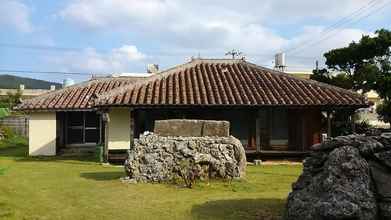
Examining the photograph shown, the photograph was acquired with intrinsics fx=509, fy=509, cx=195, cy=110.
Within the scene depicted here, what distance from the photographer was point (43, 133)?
24.8m

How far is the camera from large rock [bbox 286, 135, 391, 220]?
7195 mm

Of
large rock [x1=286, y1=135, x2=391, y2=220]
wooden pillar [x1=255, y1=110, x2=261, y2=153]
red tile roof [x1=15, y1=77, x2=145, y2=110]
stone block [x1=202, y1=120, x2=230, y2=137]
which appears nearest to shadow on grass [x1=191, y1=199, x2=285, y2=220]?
large rock [x1=286, y1=135, x2=391, y2=220]

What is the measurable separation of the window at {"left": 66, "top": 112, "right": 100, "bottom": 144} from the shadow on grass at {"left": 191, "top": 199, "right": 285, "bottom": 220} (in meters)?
16.5

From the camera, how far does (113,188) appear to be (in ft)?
39.9

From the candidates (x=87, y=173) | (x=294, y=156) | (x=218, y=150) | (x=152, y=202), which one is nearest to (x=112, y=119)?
(x=87, y=173)

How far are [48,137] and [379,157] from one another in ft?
64.8

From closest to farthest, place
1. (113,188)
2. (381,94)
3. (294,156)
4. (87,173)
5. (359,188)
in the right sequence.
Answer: (359,188) → (113,188) → (87,173) → (294,156) → (381,94)

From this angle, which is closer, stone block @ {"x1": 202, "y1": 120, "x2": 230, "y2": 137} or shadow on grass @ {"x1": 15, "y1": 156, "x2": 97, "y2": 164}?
stone block @ {"x1": 202, "y1": 120, "x2": 230, "y2": 137}

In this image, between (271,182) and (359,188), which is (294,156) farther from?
(359,188)

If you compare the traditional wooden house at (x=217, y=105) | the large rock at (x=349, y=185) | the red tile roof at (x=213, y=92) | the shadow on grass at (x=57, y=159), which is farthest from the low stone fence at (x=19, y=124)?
the large rock at (x=349, y=185)

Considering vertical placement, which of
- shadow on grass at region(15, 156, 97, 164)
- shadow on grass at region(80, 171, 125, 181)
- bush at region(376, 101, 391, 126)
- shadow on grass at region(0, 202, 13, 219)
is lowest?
shadow on grass at region(0, 202, 13, 219)

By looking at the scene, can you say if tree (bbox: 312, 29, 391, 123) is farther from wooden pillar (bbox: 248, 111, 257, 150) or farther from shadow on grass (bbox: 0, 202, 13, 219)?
shadow on grass (bbox: 0, 202, 13, 219)

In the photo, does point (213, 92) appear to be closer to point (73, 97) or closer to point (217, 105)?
point (217, 105)

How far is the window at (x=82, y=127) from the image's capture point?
25703mm
